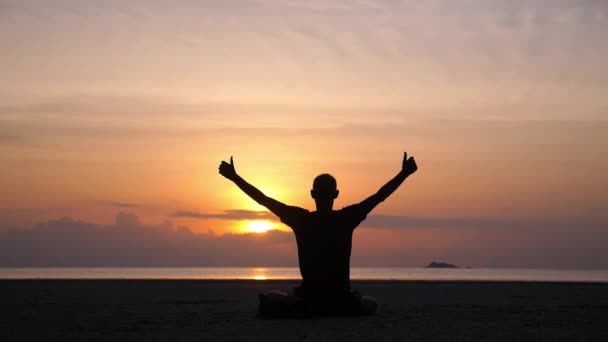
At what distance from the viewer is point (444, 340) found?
7.91 metres

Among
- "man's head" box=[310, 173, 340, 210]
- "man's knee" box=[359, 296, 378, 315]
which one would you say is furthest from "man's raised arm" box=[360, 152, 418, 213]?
"man's knee" box=[359, 296, 378, 315]

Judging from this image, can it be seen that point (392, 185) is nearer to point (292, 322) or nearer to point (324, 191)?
point (324, 191)

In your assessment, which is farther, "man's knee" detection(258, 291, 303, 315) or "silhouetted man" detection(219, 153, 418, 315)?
"man's knee" detection(258, 291, 303, 315)

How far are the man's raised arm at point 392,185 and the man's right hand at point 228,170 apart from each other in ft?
5.36

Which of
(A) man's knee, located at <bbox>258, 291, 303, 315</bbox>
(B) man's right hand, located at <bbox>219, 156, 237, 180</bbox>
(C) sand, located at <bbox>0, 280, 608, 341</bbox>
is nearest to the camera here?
(C) sand, located at <bbox>0, 280, 608, 341</bbox>

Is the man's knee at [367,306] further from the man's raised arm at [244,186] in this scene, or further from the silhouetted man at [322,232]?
the man's raised arm at [244,186]

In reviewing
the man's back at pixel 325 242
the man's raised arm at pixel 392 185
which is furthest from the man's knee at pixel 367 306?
the man's raised arm at pixel 392 185

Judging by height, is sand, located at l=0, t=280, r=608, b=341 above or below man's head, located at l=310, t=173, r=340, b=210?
A: below

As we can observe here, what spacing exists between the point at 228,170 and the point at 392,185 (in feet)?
6.58

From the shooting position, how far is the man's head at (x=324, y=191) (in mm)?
9492

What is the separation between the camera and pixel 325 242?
9508 mm

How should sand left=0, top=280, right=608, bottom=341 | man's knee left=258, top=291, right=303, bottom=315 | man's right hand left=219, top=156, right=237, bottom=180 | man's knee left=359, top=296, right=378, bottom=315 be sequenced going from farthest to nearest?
man's knee left=359, top=296, right=378, bottom=315 → man's knee left=258, top=291, right=303, bottom=315 → man's right hand left=219, top=156, right=237, bottom=180 → sand left=0, top=280, right=608, bottom=341

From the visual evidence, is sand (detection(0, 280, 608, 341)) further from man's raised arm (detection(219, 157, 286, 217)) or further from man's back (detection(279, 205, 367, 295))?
man's raised arm (detection(219, 157, 286, 217))

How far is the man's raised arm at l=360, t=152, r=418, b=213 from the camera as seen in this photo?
A: 31.1 ft
